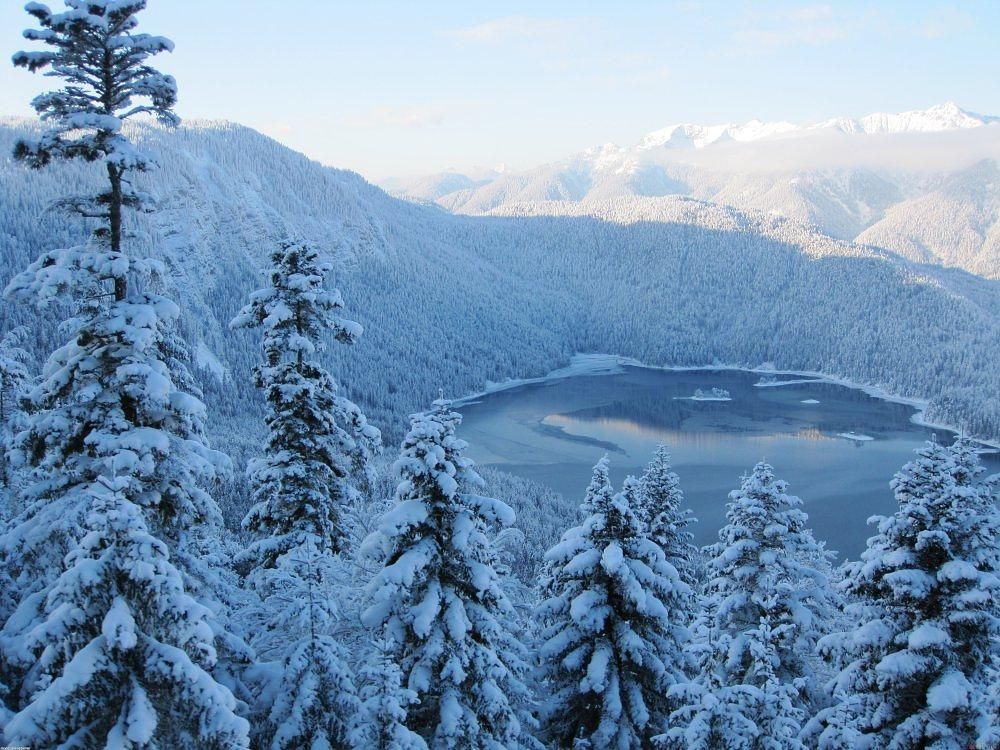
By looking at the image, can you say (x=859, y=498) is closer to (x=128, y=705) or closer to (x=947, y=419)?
(x=947, y=419)

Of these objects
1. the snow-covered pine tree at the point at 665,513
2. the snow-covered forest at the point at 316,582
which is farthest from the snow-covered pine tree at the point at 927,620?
the snow-covered pine tree at the point at 665,513

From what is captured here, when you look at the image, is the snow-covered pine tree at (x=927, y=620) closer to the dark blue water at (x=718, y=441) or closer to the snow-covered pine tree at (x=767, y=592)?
the snow-covered pine tree at (x=767, y=592)

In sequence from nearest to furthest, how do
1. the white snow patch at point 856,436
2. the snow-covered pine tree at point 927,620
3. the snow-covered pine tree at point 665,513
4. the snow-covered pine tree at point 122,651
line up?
the snow-covered pine tree at point 122,651, the snow-covered pine tree at point 927,620, the snow-covered pine tree at point 665,513, the white snow patch at point 856,436

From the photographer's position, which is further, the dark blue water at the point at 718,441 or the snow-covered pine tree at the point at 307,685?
the dark blue water at the point at 718,441

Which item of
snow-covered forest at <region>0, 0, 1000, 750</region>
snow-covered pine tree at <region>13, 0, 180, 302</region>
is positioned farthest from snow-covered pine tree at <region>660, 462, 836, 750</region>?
snow-covered pine tree at <region>13, 0, 180, 302</region>

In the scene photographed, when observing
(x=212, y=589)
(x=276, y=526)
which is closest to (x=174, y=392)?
(x=212, y=589)

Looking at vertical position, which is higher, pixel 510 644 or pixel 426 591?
pixel 426 591

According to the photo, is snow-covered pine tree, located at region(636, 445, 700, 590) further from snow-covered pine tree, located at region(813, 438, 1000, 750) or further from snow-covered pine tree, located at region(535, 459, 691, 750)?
snow-covered pine tree, located at region(813, 438, 1000, 750)

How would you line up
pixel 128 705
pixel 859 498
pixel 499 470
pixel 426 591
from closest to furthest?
pixel 128 705
pixel 426 591
pixel 859 498
pixel 499 470
